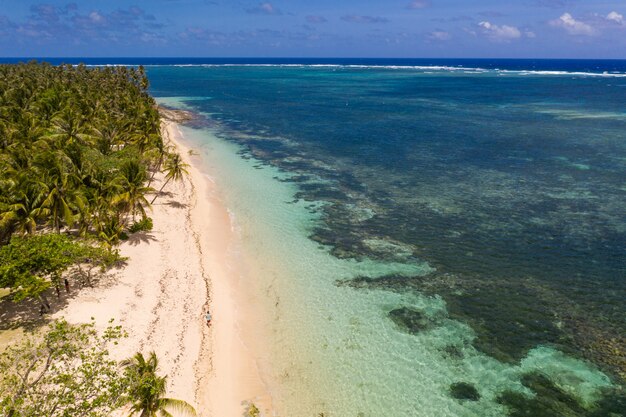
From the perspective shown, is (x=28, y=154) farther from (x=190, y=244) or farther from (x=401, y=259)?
(x=401, y=259)

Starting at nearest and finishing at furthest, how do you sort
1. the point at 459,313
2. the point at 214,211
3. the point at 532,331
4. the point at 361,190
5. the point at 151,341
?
the point at 151,341 → the point at 532,331 → the point at 459,313 → the point at 214,211 → the point at 361,190

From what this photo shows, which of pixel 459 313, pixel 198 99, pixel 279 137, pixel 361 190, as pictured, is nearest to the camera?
pixel 459 313

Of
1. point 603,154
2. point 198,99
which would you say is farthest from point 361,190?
point 198,99

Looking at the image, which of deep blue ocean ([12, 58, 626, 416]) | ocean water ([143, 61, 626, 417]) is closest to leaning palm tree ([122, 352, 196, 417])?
ocean water ([143, 61, 626, 417])

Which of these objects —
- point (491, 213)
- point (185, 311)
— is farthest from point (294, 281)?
point (491, 213)

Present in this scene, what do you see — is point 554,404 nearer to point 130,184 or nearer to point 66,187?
point 130,184

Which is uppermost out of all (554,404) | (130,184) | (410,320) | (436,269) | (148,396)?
(130,184)
